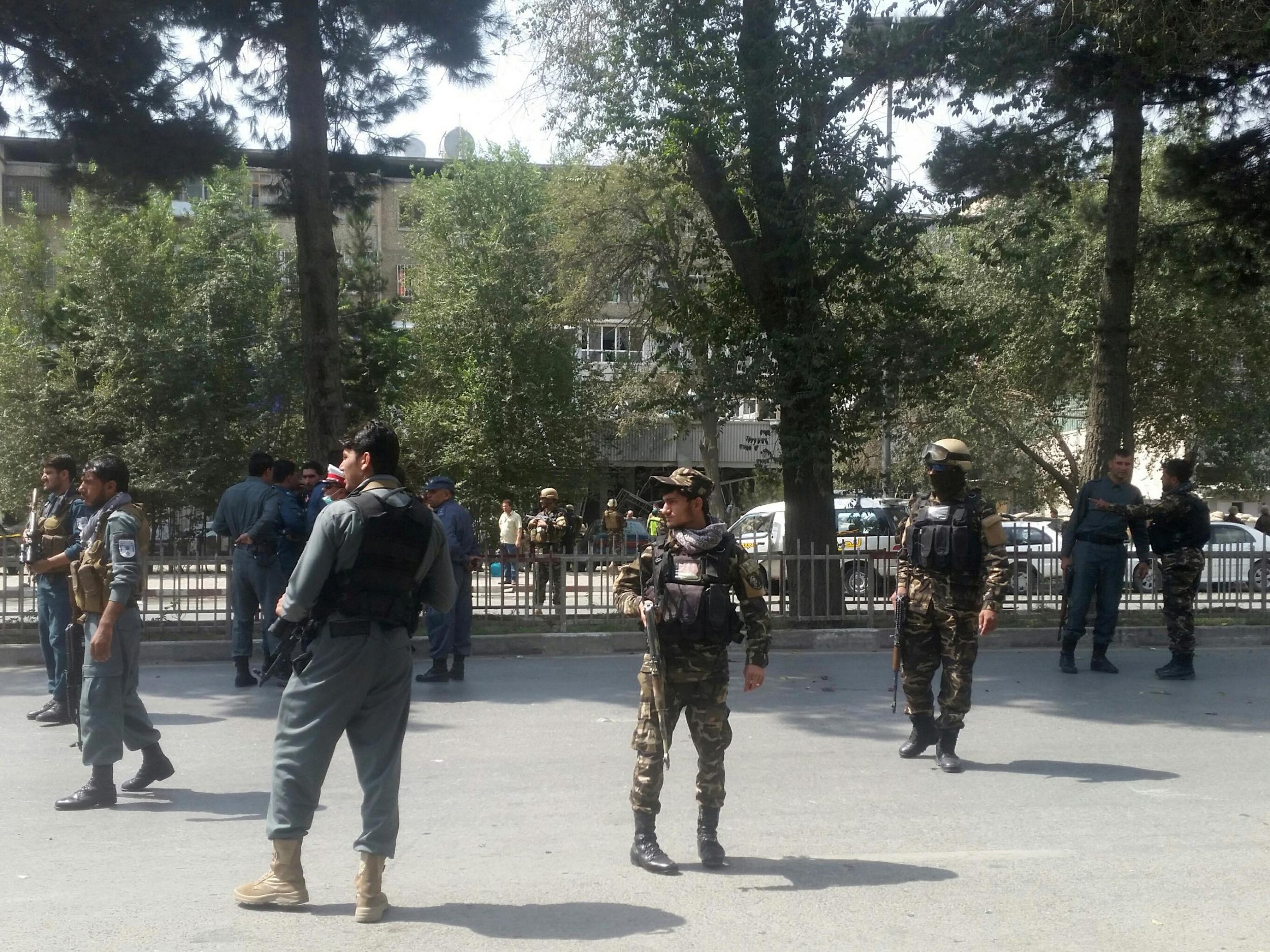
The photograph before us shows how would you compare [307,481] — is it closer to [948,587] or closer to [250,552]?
[250,552]

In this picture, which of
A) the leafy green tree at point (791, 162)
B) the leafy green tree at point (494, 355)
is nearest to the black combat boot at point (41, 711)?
the leafy green tree at point (791, 162)

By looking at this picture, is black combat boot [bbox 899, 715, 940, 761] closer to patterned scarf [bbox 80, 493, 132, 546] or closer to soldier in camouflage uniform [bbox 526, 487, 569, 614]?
patterned scarf [bbox 80, 493, 132, 546]

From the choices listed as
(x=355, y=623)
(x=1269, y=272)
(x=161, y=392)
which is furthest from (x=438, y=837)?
(x=161, y=392)

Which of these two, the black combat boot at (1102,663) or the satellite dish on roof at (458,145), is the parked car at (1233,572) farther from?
the satellite dish on roof at (458,145)

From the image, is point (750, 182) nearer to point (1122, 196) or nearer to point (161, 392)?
point (1122, 196)

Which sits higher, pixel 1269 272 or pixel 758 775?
pixel 1269 272

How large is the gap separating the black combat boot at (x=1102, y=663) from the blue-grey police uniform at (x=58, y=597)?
26.5 ft

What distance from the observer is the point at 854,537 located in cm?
1544

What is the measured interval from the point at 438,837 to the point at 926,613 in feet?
9.98

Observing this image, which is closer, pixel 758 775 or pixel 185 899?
pixel 185 899

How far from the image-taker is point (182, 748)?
8.01 metres

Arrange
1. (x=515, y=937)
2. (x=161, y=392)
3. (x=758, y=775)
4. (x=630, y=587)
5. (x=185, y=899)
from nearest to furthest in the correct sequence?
(x=515, y=937)
(x=185, y=899)
(x=630, y=587)
(x=758, y=775)
(x=161, y=392)

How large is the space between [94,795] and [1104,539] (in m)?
8.06

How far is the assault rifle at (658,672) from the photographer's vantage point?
5344mm
